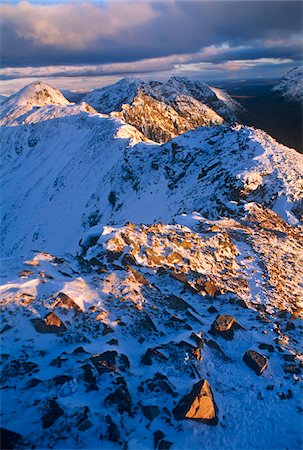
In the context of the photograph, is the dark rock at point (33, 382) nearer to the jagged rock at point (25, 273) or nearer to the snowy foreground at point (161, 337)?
the snowy foreground at point (161, 337)

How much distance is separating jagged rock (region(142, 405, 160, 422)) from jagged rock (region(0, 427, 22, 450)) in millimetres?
2787

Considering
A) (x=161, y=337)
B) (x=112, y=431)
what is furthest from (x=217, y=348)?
(x=112, y=431)

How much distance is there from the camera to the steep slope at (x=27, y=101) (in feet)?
271

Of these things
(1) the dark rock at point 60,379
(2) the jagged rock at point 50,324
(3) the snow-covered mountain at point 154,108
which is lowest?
(1) the dark rock at point 60,379

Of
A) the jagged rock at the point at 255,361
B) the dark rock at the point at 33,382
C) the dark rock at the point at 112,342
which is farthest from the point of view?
the dark rock at the point at 112,342

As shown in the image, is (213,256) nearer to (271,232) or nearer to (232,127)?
(271,232)

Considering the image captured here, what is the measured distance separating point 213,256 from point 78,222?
2901 cm

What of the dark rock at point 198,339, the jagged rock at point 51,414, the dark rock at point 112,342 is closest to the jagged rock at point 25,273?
the dark rock at point 112,342

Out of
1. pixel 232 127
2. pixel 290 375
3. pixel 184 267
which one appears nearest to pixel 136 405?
pixel 290 375

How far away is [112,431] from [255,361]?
491 centimetres

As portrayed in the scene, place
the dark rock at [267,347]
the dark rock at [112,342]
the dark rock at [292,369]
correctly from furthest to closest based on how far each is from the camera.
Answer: the dark rock at [267,347]
the dark rock at [112,342]
the dark rock at [292,369]

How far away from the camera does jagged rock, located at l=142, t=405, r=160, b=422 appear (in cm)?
791

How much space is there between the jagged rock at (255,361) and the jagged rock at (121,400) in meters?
4.01

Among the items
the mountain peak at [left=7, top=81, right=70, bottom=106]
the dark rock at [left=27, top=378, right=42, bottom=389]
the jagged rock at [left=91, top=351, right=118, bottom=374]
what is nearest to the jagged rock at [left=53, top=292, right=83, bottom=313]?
the jagged rock at [left=91, top=351, right=118, bottom=374]
